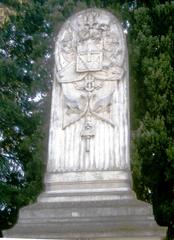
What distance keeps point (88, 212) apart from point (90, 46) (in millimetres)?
2767

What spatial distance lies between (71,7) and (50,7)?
34.4 inches

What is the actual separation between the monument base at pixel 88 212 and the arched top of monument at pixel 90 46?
1.70m

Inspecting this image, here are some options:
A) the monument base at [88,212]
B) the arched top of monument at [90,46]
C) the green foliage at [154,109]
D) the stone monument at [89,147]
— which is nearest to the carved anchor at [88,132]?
the stone monument at [89,147]

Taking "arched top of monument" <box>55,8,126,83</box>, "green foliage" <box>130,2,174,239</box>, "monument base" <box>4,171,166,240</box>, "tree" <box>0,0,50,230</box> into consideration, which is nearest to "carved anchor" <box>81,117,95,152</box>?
"monument base" <box>4,171,166,240</box>

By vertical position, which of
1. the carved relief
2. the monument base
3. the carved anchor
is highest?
the carved relief

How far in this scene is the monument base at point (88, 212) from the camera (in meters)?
5.99

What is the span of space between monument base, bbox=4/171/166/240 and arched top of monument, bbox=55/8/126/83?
5.58 feet

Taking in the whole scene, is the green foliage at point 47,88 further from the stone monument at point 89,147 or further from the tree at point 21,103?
the stone monument at point 89,147

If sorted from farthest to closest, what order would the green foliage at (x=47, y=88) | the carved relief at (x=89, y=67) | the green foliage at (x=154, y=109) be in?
1. the green foliage at (x=47, y=88)
2. the green foliage at (x=154, y=109)
3. the carved relief at (x=89, y=67)

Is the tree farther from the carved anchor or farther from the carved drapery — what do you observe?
the carved anchor

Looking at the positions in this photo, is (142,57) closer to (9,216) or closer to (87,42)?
(87,42)

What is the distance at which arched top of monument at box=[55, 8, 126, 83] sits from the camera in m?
7.55

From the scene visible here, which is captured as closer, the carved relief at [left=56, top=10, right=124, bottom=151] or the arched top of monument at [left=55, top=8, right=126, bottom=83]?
the carved relief at [left=56, top=10, right=124, bottom=151]

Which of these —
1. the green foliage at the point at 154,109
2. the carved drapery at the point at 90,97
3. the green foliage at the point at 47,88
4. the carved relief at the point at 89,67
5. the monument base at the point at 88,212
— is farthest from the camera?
the green foliage at the point at 47,88
